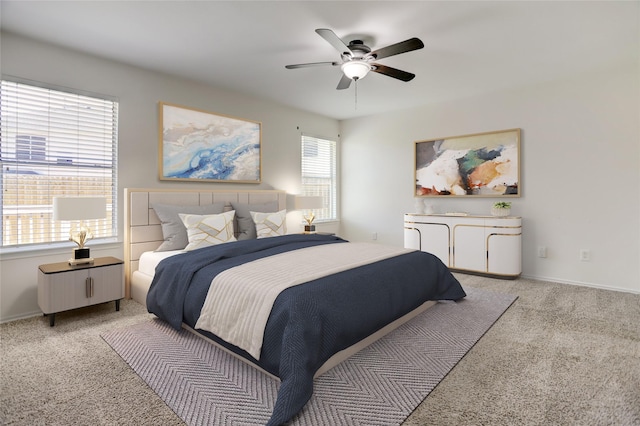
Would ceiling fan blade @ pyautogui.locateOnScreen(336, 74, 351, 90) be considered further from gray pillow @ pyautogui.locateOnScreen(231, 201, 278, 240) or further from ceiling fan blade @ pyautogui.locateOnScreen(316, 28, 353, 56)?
gray pillow @ pyautogui.locateOnScreen(231, 201, 278, 240)

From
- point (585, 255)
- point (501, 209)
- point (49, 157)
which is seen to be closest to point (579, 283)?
point (585, 255)

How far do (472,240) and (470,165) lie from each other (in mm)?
1095

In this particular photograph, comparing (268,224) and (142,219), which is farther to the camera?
(268,224)

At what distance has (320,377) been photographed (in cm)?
201

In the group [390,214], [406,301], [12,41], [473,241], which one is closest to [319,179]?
[390,214]

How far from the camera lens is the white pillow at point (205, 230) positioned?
3.36 meters

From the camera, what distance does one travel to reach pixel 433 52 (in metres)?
3.28

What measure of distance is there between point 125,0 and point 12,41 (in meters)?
1.34

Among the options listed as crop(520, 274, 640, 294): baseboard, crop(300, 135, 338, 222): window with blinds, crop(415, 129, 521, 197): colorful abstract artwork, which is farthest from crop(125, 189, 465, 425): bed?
crop(300, 135, 338, 222): window with blinds

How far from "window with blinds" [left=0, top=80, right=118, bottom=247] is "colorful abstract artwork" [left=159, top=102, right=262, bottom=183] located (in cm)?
55

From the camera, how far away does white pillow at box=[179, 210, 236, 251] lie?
336cm

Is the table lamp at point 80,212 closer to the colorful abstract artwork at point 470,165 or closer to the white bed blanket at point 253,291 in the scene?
the white bed blanket at point 253,291

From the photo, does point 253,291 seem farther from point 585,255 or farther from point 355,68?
point 585,255

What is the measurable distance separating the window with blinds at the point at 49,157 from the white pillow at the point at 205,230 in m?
0.83
